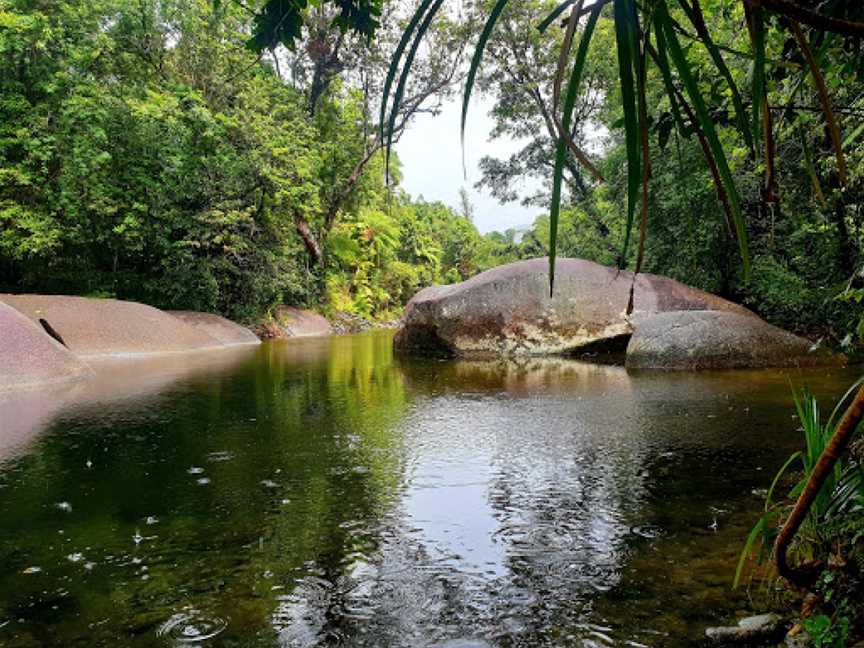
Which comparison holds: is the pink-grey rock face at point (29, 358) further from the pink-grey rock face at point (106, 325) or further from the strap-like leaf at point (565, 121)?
the strap-like leaf at point (565, 121)

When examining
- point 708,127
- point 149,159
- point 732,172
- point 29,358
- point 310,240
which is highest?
point 149,159

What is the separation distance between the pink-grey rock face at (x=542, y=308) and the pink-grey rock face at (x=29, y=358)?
551 cm

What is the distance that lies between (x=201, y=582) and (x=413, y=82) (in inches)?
734

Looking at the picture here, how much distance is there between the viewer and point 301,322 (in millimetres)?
17625

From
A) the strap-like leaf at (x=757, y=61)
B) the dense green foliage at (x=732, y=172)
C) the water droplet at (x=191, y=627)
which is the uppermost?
the dense green foliage at (x=732, y=172)

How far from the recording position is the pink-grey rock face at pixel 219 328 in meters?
12.9

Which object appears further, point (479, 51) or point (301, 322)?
point (301, 322)

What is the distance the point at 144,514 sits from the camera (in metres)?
2.85

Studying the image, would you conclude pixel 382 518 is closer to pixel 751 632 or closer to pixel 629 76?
pixel 751 632

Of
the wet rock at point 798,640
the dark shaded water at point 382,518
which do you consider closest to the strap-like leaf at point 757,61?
the wet rock at point 798,640

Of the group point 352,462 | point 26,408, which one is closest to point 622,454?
point 352,462

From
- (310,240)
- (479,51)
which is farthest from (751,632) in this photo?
(310,240)

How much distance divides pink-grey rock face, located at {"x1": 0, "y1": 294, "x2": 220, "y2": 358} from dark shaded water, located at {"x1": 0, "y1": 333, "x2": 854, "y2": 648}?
4.75 meters

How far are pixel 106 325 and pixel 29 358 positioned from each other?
334 cm
